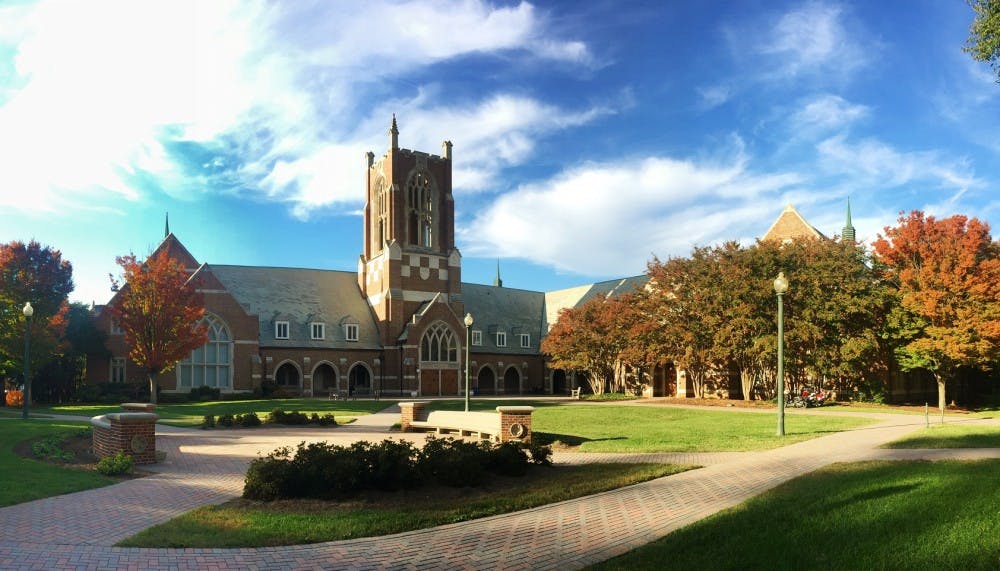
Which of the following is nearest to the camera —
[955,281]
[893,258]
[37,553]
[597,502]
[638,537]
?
[37,553]

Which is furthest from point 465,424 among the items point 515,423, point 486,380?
point 486,380

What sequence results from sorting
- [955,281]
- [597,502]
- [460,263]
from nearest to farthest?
[597,502] < [955,281] < [460,263]

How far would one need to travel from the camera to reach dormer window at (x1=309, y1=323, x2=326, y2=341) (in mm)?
55728

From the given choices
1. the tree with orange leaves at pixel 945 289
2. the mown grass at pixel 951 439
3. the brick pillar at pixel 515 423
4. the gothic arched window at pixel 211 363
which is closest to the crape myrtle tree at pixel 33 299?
the gothic arched window at pixel 211 363

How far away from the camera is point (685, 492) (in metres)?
10.7

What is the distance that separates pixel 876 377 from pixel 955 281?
28.2 feet

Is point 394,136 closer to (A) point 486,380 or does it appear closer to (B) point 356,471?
(A) point 486,380

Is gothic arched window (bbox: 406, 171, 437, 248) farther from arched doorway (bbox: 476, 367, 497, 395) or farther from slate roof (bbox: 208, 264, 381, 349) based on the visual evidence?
arched doorway (bbox: 476, 367, 497, 395)

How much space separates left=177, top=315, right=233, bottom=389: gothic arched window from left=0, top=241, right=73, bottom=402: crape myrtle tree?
8128mm

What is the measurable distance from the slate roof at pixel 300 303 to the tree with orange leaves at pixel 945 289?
37380mm

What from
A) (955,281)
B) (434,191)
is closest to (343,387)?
(434,191)

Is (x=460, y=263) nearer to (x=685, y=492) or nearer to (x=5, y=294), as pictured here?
(x=5, y=294)

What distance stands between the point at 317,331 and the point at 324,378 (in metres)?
4.20

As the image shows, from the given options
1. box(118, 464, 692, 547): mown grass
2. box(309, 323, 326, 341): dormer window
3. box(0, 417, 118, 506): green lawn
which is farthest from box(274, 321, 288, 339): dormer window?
box(118, 464, 692, 547): mown grass
